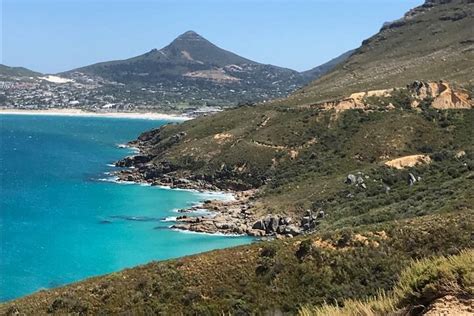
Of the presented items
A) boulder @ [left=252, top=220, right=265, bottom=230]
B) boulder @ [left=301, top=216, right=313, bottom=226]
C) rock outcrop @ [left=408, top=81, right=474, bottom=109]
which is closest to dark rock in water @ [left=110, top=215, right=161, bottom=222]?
boulder @ [left=252, top=220, right=265, bottom=230]

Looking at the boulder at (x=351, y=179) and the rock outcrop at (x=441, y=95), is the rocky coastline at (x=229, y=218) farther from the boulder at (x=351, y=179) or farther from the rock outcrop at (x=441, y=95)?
the rock outcrop at (x=441, y=95)

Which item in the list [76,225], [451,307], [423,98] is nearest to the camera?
[451,307]

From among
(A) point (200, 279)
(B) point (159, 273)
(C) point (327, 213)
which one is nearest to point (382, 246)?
(A) point (200, 279)

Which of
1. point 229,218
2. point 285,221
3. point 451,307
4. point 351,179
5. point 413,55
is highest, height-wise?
point 413,55

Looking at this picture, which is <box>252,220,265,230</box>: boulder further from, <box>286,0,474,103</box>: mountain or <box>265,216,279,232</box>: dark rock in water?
<box>286,0,474,103</box>: mountain

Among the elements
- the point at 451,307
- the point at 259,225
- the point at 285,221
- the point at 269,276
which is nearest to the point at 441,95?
the point at 285,221

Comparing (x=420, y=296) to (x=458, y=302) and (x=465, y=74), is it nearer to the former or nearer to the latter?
(x=458, y=302)

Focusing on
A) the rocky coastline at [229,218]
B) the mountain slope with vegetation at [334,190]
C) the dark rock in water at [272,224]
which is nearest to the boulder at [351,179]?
the mountain slope with vegetation at [334,190]

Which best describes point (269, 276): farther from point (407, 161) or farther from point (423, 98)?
point (423, 98)
